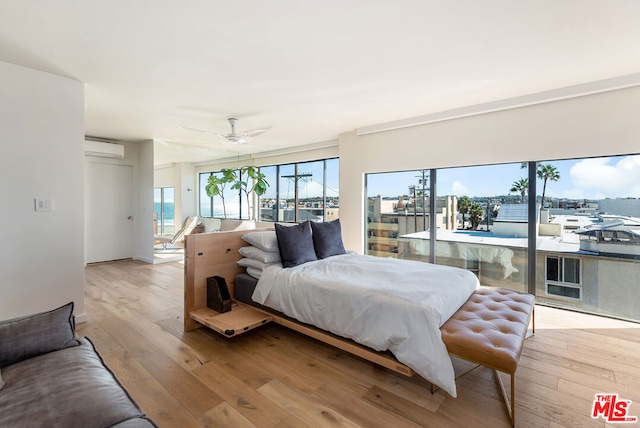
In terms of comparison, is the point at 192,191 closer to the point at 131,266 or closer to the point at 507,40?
the point at 131,266

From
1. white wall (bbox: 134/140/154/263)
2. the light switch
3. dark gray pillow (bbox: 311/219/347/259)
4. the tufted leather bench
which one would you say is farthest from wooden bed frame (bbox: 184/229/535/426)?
white wall (bbox: 134/140/154/263)

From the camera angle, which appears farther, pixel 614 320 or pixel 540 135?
pixel 540 135

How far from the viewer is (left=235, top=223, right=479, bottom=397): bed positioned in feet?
6.40

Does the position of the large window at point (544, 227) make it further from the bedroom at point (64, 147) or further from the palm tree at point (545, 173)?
the bedroom at point (64, 147)

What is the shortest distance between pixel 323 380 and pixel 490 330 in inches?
46.8

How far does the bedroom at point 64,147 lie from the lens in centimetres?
278

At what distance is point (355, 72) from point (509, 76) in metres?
1.54

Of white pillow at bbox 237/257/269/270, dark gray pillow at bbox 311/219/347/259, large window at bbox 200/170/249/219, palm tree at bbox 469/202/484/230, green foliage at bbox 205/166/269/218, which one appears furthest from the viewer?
large window at bbox 200/170/249/219

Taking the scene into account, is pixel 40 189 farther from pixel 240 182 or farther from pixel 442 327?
pixel 240 182

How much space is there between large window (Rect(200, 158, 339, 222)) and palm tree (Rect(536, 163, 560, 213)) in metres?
3.32

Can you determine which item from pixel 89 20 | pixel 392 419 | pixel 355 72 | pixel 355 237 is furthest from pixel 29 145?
pixel 355 237

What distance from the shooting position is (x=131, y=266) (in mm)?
5672

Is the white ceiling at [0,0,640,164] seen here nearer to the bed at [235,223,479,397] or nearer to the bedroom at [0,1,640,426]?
the bedroom at [0,1,640,426]

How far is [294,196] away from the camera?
6.84 m
